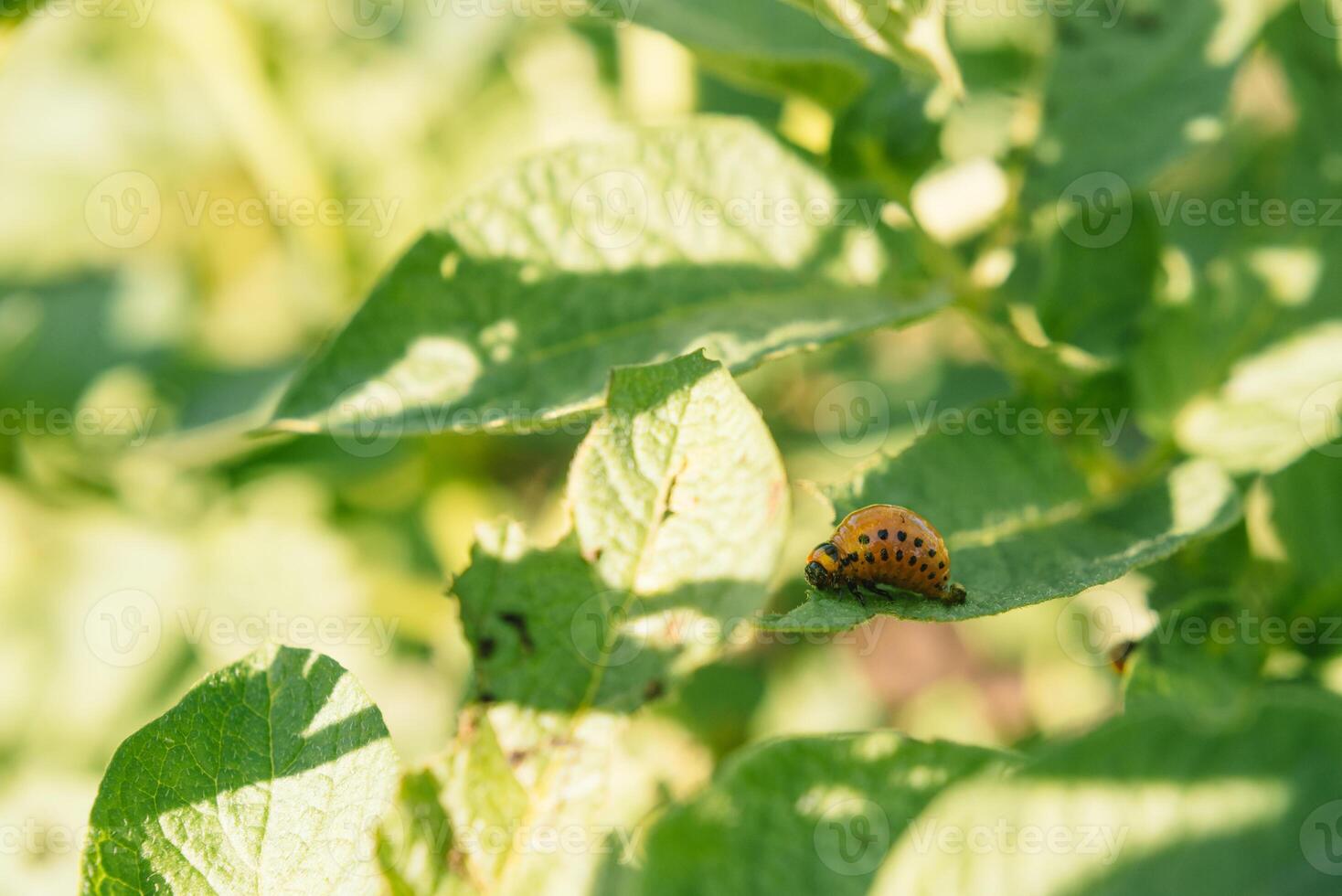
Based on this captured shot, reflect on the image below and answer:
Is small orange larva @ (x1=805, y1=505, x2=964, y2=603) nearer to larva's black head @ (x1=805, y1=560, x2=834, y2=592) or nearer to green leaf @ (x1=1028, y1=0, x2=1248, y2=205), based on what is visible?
larva's black head @ (x1=805, y1=560, x2=834, y2=592)

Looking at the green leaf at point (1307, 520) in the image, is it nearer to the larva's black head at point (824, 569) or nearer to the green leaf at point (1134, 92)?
the green leaf at point (1134, 92)

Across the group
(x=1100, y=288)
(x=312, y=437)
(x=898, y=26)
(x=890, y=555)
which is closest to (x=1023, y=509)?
(x=890, y=555)

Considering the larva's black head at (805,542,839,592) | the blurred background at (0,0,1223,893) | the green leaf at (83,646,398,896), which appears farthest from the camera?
→ the blurred background at (0,0,1223,893)

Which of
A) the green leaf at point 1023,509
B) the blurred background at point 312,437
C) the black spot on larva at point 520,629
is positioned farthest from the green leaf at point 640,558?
the blurred background at point 312,437

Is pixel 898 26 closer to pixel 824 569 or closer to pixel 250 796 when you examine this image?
pixel 824 569

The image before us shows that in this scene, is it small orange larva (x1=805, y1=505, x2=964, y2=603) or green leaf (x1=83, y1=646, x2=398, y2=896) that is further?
small orange larva (x1=805, y1=505, x2=964, y2=603)

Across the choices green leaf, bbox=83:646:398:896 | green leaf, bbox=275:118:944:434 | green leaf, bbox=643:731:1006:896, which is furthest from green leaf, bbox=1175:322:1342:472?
green leaf, bbox=83:646:398:896
